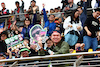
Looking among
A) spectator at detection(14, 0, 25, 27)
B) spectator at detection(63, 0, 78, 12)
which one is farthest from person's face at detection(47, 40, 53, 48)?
spectator at detection(14, 0, 25, 27)

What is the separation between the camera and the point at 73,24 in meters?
Result: 10.1

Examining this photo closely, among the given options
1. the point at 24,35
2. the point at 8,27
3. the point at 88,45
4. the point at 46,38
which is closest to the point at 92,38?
the point at 88,45

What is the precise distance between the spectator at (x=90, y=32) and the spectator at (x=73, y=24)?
0.51 meters

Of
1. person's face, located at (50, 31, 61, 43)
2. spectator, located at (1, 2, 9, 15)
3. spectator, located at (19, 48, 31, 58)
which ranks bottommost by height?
spectator, located at (19, 48, 31, 58)

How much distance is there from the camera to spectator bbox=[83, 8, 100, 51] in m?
9.20

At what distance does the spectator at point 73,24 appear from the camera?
9914 mm

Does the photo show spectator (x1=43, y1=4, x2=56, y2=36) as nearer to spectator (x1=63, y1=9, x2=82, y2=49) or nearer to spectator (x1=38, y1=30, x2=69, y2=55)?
spectator (x1=63, y1=9, x2=82, y2=49)

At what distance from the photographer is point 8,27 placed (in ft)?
39.0

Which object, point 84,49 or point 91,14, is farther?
point 91,14

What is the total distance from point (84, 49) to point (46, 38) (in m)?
1.47

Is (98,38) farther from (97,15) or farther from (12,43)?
(12,43)

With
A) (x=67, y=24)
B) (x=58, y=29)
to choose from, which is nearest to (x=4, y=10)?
(x=58, y=29)

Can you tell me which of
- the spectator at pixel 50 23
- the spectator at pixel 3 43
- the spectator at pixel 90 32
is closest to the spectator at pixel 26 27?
the spectator at pixel 50 23

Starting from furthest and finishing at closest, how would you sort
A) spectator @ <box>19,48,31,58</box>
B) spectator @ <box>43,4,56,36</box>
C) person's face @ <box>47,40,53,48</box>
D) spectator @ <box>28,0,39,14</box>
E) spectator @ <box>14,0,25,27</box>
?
spectator @ <box>14,0,25,27</box> < spectator @ <box>28,0,39,14</box> < spectator @ <box>43,4,56,36</box> < spectator @ <box>19,48,31,58</box> < person's face @ <box>47,40,53,48</box>
